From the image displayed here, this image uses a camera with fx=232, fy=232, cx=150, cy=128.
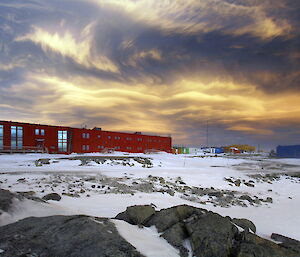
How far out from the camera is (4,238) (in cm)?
415

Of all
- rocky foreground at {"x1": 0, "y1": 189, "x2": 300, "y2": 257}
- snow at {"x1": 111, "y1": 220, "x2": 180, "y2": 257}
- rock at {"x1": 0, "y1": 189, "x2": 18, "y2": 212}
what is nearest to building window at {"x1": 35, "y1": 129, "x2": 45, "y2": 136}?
rock at {"x1": 0, "y1": 189, "x2": 18, "y2": 212}

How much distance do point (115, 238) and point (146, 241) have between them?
642 mm

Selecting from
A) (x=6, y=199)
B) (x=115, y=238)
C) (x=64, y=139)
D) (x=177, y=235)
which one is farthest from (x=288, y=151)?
(x=6, y=199)

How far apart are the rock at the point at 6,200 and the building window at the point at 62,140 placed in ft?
139

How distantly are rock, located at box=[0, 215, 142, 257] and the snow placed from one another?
17 centimetres

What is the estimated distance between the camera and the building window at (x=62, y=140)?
4606 cm

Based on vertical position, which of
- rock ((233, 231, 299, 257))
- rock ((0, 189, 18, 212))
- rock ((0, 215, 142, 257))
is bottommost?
rock ((233, 231, 299, 257))

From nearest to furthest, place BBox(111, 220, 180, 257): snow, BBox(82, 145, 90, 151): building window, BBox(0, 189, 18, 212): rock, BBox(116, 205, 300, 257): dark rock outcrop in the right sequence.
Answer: BBox(111, 220, 180, 257): snow → BBox(116, 205, 300, 257): dark rock outcrop → BBox(0, 189, 18, 212): rock → BBox(82, 145, 90, 151): building window

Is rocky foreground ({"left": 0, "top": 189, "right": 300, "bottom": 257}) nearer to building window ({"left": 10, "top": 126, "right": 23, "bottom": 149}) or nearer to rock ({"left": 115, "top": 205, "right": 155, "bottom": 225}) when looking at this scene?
rock ({"left": 115, "top": 205, "right": 155, "bottom": 225})

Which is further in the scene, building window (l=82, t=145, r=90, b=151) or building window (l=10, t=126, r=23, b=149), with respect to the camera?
building window (l=82, t=145, r=90, b=151)

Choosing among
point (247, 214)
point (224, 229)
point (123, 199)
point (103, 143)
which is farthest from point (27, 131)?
point (224, 229)

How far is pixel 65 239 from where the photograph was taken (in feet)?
13.3

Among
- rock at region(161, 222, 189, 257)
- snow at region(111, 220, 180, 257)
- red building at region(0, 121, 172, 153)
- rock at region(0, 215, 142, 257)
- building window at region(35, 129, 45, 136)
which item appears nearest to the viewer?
rock at region(0, 215, 142, 257)

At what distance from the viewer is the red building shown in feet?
129
